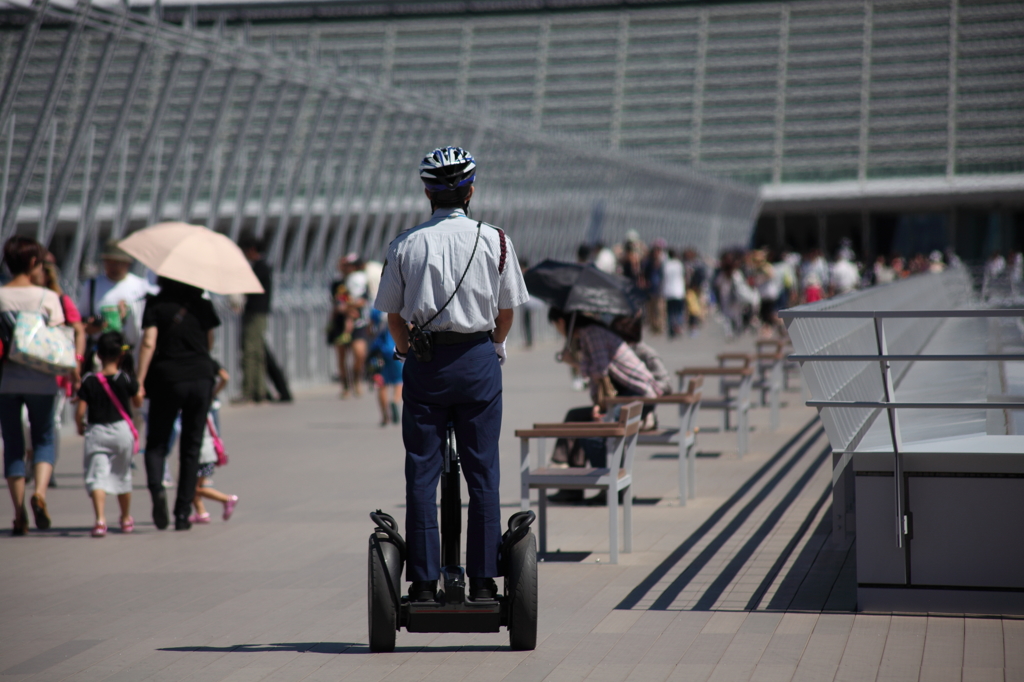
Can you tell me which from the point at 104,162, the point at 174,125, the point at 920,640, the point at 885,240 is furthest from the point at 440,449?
the point at 885,240

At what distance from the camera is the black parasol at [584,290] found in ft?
28.4

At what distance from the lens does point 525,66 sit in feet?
210

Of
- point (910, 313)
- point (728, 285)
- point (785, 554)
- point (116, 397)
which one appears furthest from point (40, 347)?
point (728, 285)

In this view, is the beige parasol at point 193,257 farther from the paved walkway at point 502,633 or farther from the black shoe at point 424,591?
the black shoe at point 424,591

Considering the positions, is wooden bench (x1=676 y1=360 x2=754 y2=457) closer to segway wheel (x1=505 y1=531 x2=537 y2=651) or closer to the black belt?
segway wheel (x1=505 y1=531 x2=537 y2=651)

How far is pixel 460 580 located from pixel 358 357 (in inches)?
449

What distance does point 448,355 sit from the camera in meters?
4.66

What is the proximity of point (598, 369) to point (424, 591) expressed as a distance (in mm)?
4159

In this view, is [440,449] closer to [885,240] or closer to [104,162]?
[104,162]

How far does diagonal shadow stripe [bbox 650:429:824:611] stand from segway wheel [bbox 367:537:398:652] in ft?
4.26

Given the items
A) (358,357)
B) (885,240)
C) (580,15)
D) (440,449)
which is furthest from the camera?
(580,15)

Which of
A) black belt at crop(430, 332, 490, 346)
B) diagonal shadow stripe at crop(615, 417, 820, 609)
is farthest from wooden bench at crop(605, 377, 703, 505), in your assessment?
black belt at crop(430, 332, 490, 346)

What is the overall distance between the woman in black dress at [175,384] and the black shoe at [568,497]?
2.29 meters

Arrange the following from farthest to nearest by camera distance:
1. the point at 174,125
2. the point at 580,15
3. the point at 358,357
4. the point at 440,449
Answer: the point at 580,15
the point at 174,125
the point at 358,357
the point at 440,449
